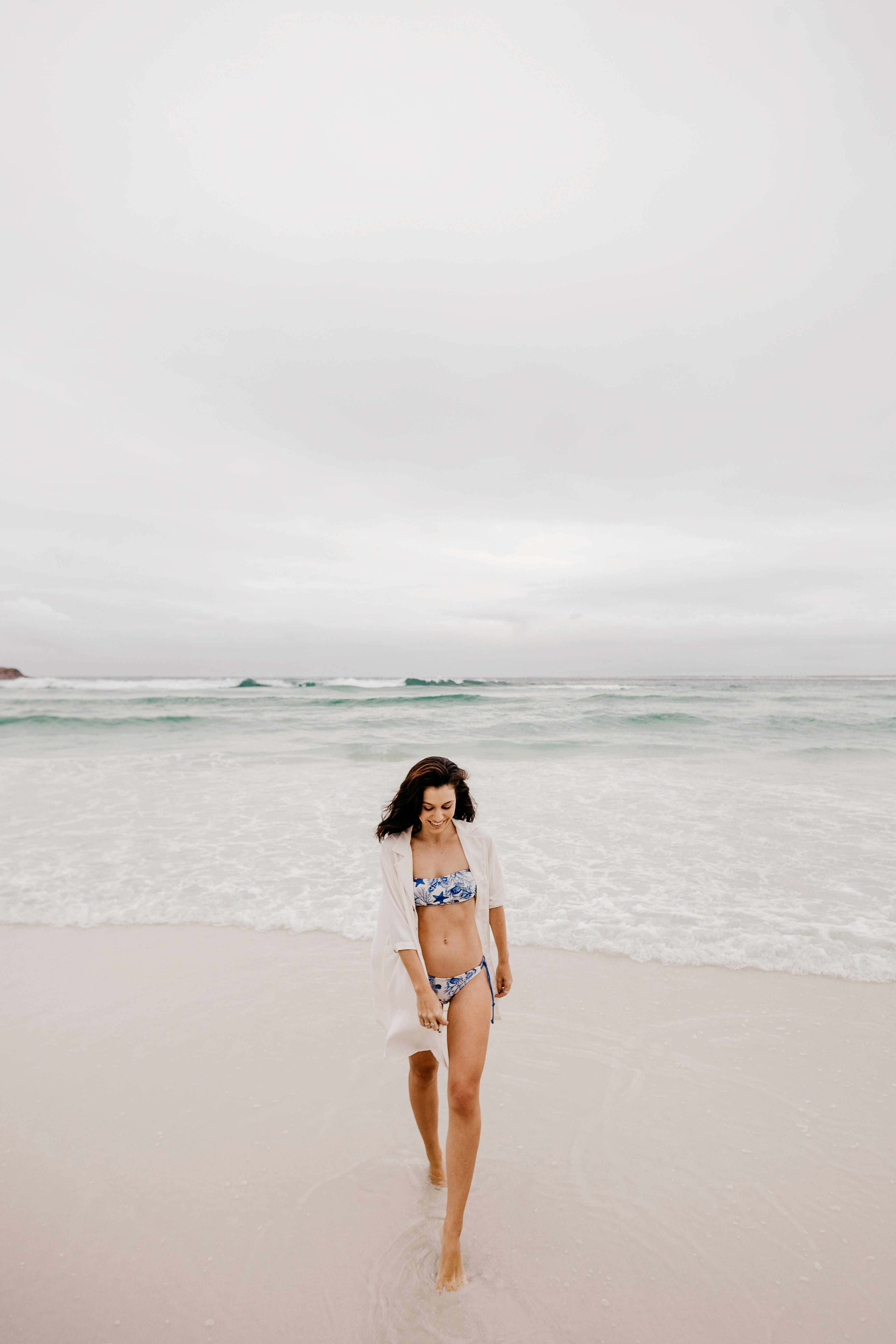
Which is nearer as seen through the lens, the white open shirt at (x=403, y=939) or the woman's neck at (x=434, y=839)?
the white open shirt at (x=403, y=939)

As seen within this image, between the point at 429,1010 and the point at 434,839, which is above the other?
the point at 434,839

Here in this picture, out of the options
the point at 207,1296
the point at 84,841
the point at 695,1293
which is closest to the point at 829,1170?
the point at 695,1293

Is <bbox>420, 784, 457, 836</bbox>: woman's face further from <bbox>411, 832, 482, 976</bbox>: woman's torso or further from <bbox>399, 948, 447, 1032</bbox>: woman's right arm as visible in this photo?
<bbox>399, 948, 447, 1032</bbox>: woman's right arm

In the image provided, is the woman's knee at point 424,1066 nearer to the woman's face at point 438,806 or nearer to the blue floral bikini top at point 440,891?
the blue floral bikini top at point 440,891

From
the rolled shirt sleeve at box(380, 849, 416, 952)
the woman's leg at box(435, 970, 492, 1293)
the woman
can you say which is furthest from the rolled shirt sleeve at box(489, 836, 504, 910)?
the woman's leg at box(435, 970, 492, 1293)

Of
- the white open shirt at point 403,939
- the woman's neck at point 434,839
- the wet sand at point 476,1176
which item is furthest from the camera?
the woman's neck at point 434,839

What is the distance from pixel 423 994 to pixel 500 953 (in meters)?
0.56

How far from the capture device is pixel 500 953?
314 centimetres

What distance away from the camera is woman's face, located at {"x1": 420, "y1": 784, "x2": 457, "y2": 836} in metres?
2.98

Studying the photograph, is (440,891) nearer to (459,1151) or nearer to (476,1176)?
(459,1151)

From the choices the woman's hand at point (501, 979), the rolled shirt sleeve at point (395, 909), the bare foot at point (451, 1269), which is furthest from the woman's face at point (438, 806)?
the bare foot at point (451, 1269)

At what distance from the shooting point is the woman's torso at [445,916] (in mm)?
2955

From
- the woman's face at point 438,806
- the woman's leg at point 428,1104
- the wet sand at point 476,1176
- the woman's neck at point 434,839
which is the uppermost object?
the woman's face at point 438,806

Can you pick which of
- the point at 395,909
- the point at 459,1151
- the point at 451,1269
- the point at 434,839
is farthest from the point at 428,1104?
the point at 434,839
